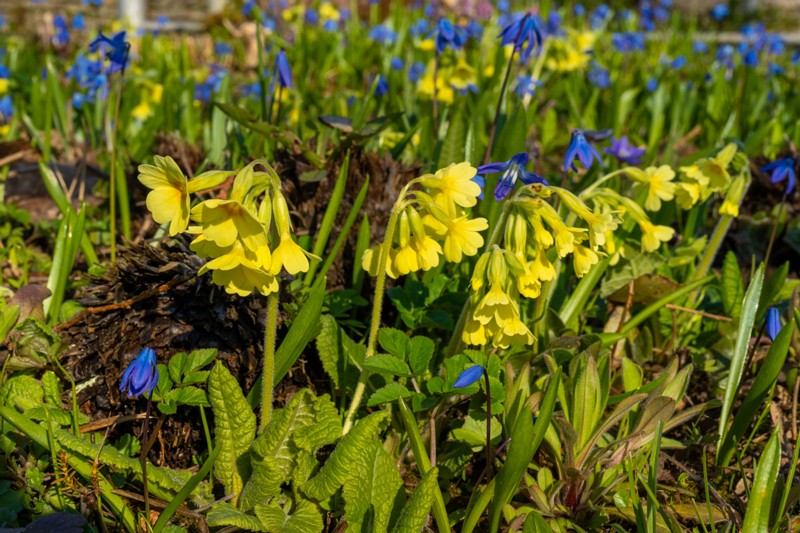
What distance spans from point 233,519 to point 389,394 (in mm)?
430


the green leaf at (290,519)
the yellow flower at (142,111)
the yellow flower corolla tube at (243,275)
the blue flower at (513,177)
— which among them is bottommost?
the green leaf at (290,519)

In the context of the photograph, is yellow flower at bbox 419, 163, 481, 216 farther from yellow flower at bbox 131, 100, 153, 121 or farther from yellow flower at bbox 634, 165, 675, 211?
yellow flower at bbox 131, 100, 153, 121

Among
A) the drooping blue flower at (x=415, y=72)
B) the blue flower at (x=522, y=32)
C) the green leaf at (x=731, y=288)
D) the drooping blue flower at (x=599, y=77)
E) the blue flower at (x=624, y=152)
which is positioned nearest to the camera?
the green leaf at (x=731, y=288)

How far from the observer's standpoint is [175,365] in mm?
1873

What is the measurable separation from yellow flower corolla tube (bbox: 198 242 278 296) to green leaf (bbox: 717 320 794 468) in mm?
1239

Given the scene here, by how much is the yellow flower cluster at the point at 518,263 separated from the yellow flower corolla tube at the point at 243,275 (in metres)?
0.48

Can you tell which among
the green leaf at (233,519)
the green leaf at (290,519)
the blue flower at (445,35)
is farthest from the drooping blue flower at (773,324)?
Result: the blue flower at (445,35)

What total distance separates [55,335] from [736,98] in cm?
452

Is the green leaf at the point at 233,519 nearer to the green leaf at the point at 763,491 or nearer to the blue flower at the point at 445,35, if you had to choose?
the green leaf at the point at 763,491

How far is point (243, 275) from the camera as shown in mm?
1564

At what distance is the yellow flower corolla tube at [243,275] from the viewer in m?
1.51

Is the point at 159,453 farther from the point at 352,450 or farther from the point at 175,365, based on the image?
the point at 352,450

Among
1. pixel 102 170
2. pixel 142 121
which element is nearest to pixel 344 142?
pixel 102 170

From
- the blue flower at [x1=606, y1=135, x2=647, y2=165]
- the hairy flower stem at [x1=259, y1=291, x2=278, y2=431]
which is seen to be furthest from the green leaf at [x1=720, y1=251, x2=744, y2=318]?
the hairy flower stem at [x1=259, y1=291, x2=278, y2=431]
